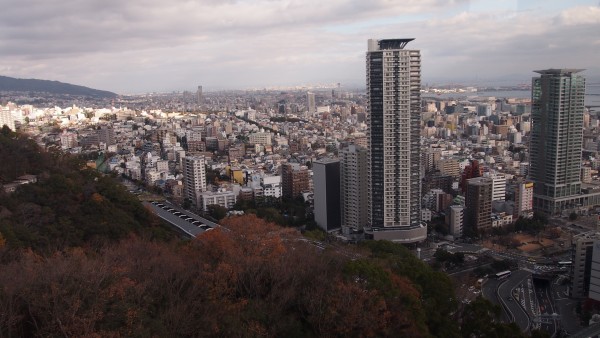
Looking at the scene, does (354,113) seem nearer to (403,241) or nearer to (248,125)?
(248,125)

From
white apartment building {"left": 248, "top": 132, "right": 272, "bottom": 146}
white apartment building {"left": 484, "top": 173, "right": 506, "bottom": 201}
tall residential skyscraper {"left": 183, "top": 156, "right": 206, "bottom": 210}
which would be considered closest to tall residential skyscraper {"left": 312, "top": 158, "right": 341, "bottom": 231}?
tall residential skyscraper {"left": 183, "top": 156, "right": 206, "bottom": 210}

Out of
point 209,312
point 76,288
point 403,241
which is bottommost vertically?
point 403,241

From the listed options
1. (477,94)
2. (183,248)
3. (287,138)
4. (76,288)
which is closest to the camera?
(76,288)

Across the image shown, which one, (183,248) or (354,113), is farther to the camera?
(354,113)

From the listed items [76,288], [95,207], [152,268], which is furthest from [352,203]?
[76,288]

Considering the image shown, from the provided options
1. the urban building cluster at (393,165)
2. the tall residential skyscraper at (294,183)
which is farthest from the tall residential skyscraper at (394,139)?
the tall residential skyscraper at (294,183)

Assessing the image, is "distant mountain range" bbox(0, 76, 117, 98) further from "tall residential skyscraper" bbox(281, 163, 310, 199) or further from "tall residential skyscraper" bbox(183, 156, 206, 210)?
"tall residential skyscraper" bbox(281, 163, 310, 199)

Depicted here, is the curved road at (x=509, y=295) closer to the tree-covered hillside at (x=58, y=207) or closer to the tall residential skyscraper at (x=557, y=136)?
the tall residential skyscraper at (x=557, y=136)

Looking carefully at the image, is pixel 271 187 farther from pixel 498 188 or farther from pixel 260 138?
pixel 260 138
